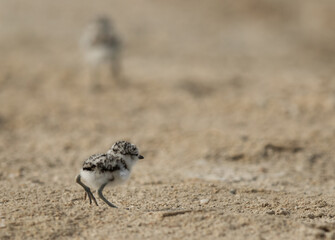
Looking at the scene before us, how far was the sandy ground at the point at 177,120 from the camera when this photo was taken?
4.65 meters

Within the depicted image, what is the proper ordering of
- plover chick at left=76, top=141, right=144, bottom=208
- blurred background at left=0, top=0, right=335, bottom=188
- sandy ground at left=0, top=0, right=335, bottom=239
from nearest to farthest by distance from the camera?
sandy ground at left=0, top=0, right=335, bottom=239 < plover chick at left=76, top=141, right=144, bottom=208 < blurred background at left=0, top=0, right=335, bottom=188

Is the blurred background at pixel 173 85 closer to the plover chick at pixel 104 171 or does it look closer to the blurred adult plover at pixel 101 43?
the blurred adult plover at pixel 101 43

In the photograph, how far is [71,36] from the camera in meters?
16.9

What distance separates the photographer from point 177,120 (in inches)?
398

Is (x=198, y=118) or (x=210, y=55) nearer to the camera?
(x=198, y=118)

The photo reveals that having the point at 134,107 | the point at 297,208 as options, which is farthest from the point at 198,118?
the point at 297,208

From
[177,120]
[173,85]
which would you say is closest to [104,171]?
[177,120]

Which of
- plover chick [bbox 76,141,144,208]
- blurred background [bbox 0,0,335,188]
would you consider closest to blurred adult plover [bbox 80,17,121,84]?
blurred background [bbox 0,0,335,188]

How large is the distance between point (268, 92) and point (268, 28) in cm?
956

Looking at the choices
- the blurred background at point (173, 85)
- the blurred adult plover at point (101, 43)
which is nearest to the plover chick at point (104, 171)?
the blurred background at point (173, 85)

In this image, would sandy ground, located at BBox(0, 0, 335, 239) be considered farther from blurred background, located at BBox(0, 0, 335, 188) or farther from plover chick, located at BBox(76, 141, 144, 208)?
plover chick, located at BBox(76, 141, 144, 208)

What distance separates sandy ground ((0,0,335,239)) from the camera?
4652 mm

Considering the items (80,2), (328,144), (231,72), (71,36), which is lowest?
(328,144)

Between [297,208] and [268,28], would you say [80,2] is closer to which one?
[268,28]
